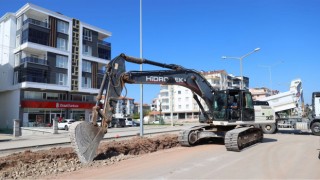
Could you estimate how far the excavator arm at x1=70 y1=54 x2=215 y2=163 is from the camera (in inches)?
408

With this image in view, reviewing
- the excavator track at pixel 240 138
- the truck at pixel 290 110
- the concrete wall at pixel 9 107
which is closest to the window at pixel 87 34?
the concrete wall at pixel 9 107

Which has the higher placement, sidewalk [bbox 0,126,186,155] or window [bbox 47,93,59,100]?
window [bbox 47,93,59,100]

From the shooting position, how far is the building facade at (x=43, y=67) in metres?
48.9

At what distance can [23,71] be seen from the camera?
48.6 m

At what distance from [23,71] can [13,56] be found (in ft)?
18.3

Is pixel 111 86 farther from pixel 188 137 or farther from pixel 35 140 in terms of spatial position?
pixel 35 140

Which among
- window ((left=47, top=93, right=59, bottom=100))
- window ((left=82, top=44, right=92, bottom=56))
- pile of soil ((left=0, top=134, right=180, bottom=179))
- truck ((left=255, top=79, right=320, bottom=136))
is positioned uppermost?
window ((left=82, top=44, right=92, bottom=56))

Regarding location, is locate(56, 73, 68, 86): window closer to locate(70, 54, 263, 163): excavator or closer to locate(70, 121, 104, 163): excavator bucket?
locate(70, 54, 263, 163): excavator

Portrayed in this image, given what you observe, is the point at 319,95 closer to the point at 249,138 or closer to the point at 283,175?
the point at 249,138

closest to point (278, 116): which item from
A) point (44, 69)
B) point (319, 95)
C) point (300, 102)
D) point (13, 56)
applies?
point (300, 102)

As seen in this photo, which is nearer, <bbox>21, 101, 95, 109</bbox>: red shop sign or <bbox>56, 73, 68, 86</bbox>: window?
<bbox>21, 101, 95, 109</bbox>: red shop sign

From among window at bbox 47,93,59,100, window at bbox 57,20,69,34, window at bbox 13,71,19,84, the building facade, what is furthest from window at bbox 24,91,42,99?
window at bbox 57,20,69,34

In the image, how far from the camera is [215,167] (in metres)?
10.4

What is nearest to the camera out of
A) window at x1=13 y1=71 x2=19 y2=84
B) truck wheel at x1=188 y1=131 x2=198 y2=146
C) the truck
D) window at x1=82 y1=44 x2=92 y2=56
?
truck wheel at x1=188 y1=131 x2=198 y2=146
